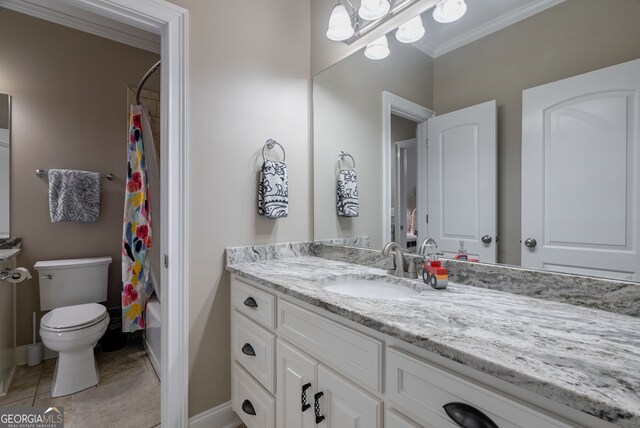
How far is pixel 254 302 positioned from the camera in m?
1.31

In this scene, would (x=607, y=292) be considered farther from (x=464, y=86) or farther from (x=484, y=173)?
(x=464, y=86)

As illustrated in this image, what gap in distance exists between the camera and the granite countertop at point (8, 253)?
70.6 inches

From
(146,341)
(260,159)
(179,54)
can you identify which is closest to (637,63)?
(260,159)

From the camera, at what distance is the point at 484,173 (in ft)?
3.64

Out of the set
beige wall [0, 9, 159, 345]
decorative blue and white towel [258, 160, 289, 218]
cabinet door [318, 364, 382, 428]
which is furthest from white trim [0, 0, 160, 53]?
cabinet door [318, 364, 382, 428]

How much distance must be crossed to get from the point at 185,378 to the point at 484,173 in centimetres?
162

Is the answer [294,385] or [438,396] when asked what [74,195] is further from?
[438,396]

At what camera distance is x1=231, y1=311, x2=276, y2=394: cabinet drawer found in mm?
1189

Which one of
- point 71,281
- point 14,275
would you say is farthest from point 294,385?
point 71,281

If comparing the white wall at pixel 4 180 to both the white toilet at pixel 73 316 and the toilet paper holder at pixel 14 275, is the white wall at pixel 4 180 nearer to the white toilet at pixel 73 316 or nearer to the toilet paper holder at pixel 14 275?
the white toilet at pixel 73 316

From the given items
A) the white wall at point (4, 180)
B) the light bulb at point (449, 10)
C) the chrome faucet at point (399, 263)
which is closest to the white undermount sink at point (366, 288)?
the chrome faucet at point (399, 263)

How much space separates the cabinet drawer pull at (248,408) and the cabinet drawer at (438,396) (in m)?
0.87

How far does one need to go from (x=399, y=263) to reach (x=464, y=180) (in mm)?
436

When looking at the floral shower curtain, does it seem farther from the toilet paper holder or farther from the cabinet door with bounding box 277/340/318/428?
the cabinet door with bounding box 277/340/318/428
